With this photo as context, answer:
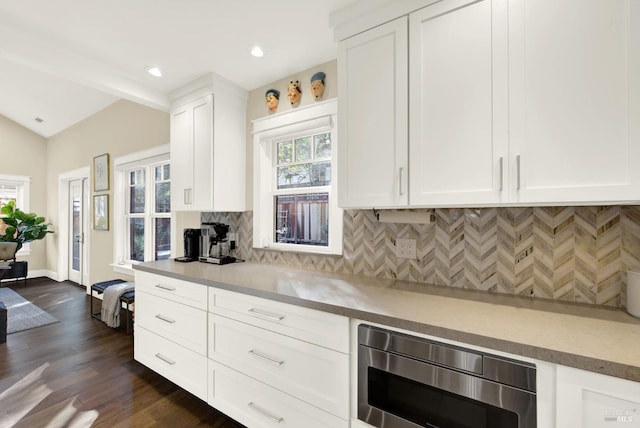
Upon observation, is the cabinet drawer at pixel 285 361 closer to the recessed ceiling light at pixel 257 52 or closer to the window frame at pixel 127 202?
the recessed ceiling light at pixel 257 52

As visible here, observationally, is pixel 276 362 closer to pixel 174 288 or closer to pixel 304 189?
pixel 174 288

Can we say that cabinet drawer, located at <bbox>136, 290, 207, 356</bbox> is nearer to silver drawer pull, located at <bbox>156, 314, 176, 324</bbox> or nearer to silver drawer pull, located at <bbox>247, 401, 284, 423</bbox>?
silver drawer pull, located at <bbox>156, 314, 176, 324</bbox>

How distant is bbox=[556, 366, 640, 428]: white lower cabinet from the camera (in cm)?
84

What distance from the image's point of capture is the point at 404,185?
1520mm

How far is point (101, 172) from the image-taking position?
4453mm

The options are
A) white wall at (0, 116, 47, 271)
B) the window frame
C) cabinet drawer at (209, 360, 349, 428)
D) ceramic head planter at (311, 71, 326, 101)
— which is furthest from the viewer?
white wall at (0, 116, 47, 271)

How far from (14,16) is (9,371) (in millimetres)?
2714

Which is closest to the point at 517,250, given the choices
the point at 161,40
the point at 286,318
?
the point at 286,318

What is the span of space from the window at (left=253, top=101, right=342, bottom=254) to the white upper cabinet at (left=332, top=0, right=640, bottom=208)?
0.51m

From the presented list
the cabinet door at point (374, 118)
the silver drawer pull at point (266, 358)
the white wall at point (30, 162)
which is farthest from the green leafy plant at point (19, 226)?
the cabinet door at point (374, 118)

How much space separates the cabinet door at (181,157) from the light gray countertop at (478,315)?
98 cm

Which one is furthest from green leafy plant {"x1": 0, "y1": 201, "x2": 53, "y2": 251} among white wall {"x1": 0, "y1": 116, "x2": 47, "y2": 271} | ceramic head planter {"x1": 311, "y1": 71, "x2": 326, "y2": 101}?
ceramic head planter {"x1": 311, "y1": 71, "x2": 326, "y2": 101}

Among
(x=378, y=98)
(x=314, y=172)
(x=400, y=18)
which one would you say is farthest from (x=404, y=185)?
(x=314, y=172)

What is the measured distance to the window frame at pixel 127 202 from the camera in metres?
3.61
